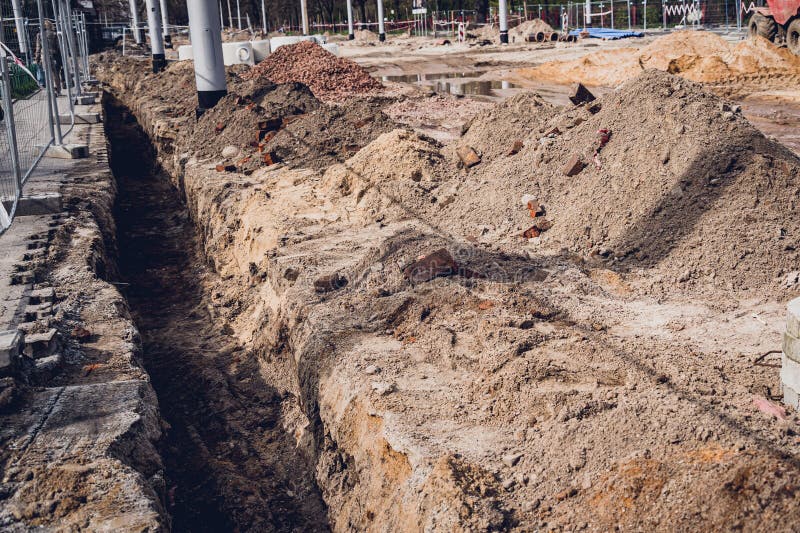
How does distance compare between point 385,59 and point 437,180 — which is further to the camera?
point 385,59

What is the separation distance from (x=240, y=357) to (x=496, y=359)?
3.04m

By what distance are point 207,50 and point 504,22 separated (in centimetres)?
2464

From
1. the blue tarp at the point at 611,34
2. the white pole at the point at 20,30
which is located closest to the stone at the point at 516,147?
the white pole at the point at 20,30

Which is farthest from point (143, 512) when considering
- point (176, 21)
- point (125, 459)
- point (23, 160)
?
point (176, 21)

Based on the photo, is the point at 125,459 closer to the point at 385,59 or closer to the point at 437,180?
the point at 437,180

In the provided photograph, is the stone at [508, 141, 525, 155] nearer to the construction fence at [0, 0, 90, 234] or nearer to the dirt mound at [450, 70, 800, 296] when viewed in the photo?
the dirt mound at [450, 70, 800, 296]

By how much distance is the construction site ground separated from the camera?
3570mm

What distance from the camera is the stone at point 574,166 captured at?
719 centimetres

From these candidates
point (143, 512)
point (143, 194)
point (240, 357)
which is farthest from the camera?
point (143, 194)

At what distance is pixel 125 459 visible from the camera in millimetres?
4035

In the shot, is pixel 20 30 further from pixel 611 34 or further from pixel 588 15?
pixel 588 15

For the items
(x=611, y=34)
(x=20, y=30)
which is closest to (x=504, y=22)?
(x=611, y=34)

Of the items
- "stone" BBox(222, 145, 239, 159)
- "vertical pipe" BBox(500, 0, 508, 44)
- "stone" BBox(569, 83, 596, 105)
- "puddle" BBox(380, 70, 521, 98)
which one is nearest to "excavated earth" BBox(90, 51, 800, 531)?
"stone" BBox(569, 83, 596, 105)

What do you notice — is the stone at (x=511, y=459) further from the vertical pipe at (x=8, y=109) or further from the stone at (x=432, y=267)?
the vertical pipe at (x=8, y=109)
